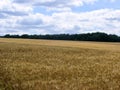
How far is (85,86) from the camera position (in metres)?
15.2

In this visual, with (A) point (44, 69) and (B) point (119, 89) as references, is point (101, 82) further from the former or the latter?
(A) point (44, 69)

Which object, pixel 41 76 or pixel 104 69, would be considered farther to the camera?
pixel 104 69

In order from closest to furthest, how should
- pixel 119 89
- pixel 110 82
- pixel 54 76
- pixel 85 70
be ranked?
pixel 119 89, pixel 110 82, pixel 54 76, pixel 85 70

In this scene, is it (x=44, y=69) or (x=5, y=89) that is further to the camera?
(x=44, y=69)

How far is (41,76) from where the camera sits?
18125 mm

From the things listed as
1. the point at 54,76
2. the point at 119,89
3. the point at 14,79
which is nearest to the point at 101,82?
the point at 119,89

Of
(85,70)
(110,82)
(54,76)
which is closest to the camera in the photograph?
(110,82)

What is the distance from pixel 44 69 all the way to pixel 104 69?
10.8 ft

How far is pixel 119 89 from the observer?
48.1 feet

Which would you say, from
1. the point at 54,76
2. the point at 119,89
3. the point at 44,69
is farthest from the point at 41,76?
the point at 119,89

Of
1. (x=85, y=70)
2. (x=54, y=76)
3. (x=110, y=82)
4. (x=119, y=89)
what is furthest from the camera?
(x=85, y=70)

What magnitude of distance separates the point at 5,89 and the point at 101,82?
415 cm

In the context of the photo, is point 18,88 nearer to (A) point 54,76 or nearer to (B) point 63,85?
(B) point 63,85

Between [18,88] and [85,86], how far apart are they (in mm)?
2689
